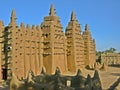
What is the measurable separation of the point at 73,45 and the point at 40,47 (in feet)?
29.8

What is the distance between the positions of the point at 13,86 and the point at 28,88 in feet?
5.12

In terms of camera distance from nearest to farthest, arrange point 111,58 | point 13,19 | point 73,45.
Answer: point 13,19 < point 73,45 < point 111,58

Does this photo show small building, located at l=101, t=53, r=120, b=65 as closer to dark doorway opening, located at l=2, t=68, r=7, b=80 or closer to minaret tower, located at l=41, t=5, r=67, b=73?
minaret tower, located at l=41, t=5, r=67, b=73

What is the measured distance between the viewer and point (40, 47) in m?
35.0

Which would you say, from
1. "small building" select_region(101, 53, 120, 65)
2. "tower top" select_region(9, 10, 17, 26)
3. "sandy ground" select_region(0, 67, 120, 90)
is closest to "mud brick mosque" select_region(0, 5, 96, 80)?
"tower top" select_region(9, 10, 17, 26)

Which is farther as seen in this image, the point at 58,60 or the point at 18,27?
the point at 58,60

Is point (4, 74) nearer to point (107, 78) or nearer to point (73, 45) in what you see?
point (107, 78)

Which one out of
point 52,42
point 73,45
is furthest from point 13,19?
point 73,45

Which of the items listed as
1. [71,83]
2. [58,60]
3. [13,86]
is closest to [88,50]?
[58,60]

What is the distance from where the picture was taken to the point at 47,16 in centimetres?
3847

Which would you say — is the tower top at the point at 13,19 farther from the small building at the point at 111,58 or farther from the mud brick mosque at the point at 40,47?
the small building at the point at 111,58

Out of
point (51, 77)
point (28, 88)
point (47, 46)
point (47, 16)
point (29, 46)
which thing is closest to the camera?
point (28, 88)

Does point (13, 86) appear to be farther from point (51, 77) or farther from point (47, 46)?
point (47, 46)

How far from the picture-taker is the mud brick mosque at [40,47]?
29625 millimetres
